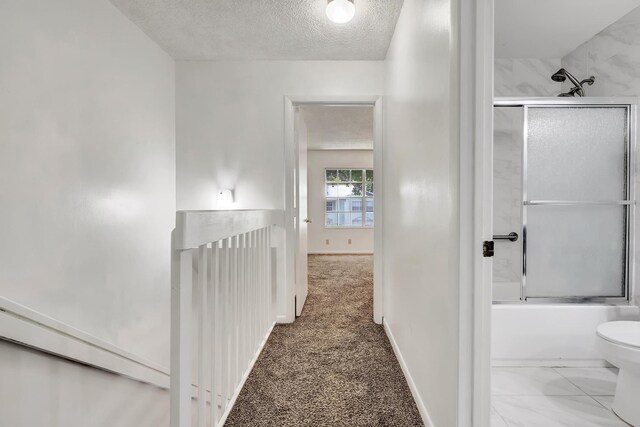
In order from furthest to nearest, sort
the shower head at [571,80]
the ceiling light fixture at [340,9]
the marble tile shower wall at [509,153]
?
the marble tile shower wall at [509,153] → the shower head at [571,80] → the ceiling light fixture at [340,9]

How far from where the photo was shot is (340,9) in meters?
1.91

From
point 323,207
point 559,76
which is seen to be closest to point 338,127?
point 323,207

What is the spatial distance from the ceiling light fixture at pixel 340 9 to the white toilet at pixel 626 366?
7.46 feet

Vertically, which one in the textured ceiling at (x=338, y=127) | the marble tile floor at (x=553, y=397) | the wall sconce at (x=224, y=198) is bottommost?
the marble tile floor at (x=553, y=397)

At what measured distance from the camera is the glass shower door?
7.30ft

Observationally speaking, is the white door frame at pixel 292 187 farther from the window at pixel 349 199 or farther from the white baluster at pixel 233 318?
the window at pixel 349 199

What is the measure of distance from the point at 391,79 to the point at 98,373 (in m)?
2.73

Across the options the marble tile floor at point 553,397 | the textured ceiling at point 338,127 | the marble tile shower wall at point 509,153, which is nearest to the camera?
the marble tile floor at point 553,397

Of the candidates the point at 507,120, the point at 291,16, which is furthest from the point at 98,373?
the point at 507,120

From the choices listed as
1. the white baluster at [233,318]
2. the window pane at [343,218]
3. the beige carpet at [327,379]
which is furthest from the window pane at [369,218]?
the white baluster at [233,318]

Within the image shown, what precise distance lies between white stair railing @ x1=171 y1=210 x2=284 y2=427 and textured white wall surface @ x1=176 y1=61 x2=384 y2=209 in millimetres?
551

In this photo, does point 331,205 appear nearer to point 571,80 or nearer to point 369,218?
point 369,218

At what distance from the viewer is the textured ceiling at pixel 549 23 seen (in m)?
2.08

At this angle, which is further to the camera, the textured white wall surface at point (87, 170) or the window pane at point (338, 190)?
the window pane at point (338, 190)
